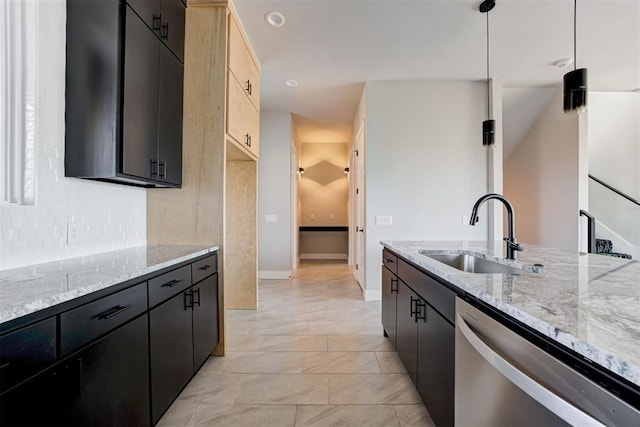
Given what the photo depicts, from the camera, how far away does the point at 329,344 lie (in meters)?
2.67

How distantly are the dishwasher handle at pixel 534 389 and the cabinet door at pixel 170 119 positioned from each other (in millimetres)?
2078

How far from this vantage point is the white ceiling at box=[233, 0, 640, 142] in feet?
8.64

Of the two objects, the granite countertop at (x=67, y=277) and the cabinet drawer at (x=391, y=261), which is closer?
the granite countertop at (x=67, y=277)

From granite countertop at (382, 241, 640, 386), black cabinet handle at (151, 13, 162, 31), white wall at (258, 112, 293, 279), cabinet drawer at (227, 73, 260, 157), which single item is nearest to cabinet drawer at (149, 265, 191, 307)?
cabinet drawer at (227, 73, 260, 157)

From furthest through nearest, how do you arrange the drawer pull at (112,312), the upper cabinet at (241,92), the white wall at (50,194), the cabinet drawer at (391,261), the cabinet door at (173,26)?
the upper cabinet at (241,92), the cabinet drawer at (391,261), the cabinet door at (173,26), the white wall at (50,194), the drawer pull at (112,312)

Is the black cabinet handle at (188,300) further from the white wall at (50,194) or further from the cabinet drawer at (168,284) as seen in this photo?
the white wall at (50,194)

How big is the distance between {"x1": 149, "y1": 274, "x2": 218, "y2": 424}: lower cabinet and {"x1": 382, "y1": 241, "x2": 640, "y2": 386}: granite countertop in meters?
1.41

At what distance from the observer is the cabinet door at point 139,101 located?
5.63 feet

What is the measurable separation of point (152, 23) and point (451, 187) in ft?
12.2

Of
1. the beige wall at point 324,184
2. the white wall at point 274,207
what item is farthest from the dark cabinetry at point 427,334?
the beige wall at point 324,184

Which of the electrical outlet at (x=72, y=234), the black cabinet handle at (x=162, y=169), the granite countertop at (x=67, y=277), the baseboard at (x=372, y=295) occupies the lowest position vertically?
the baseboard at (x=372, y=295)

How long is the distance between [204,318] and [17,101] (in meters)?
1.55

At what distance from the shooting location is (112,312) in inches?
47.4

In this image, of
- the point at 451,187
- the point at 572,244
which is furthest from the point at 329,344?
the point at 572,244
